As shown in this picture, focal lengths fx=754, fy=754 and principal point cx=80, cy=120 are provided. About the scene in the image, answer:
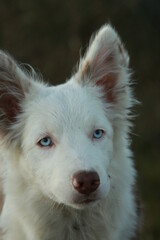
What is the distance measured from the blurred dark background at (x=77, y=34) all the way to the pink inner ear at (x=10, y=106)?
7.05 m

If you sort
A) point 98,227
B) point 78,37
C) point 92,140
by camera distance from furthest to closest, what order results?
point 78,37 < point 98,227 < point 92,140

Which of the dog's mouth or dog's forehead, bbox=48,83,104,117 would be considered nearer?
the dog's mouth

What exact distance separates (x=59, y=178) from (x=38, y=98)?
939mm

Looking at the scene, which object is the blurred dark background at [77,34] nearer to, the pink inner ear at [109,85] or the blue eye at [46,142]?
the pink inner ear at [109,85]

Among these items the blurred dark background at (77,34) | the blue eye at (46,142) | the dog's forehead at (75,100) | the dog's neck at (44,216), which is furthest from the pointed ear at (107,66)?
the blurred dark background at (77,34)

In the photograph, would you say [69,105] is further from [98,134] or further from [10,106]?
[10,106]

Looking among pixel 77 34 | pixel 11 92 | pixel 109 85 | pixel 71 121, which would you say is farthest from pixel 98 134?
pixel 77 34

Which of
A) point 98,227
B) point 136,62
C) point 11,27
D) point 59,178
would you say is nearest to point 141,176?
point 136,62

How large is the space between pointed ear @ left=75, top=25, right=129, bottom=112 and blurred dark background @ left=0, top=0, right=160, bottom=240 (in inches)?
270

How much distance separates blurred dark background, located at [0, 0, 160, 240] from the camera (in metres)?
14.0

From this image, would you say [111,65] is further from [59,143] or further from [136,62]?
[136,62]

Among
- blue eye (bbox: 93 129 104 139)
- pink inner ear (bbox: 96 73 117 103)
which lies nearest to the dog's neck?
blue eye (bbox: 93 129 104 139)

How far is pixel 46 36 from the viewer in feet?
47.5

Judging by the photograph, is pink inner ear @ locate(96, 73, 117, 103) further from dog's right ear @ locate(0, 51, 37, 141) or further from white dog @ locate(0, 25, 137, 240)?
dog's right ear @ locate(0, 51, 37, 141)
